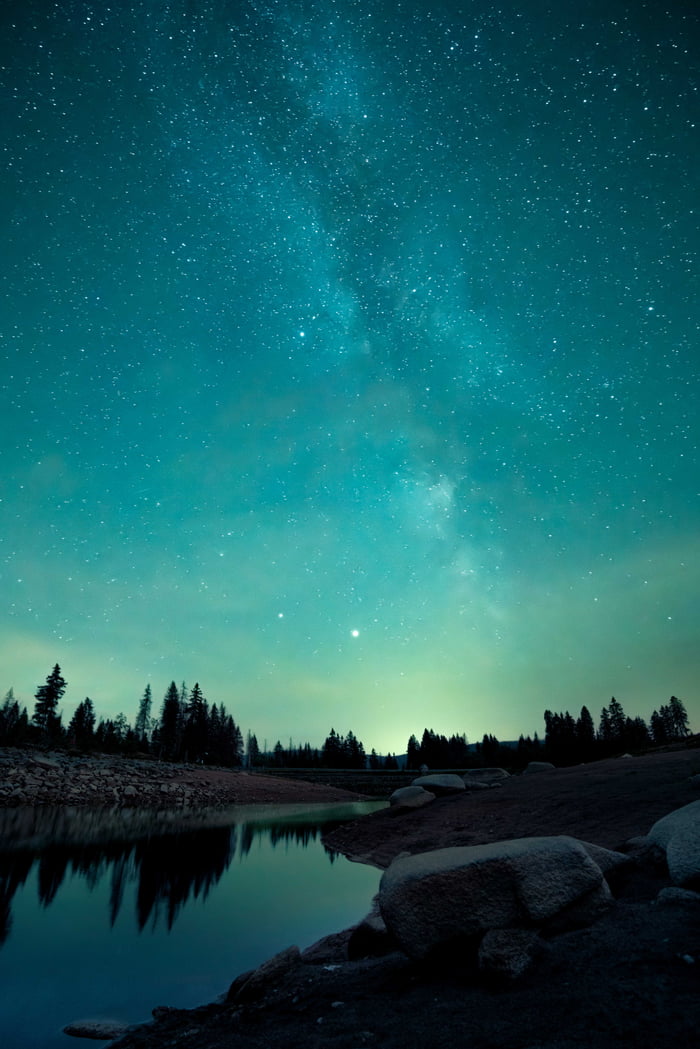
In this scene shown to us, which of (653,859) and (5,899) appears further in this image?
(5,899)

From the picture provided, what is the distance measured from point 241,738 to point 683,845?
17151 centimetres

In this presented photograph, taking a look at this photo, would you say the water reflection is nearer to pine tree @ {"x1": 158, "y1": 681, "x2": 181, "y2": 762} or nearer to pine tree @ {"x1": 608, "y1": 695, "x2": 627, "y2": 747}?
pine tree @ {"x1": 158, "y1": 681, "x2": 181, "y2": 762}

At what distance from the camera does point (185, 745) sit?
98.3 meters

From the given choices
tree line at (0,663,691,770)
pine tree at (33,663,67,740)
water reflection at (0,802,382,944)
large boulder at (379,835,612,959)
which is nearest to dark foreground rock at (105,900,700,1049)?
large boulder at (379,835,612,959)

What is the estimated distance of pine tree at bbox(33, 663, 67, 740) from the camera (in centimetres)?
8000

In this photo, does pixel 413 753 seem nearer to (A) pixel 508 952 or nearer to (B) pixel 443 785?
(B) pixel 443 785

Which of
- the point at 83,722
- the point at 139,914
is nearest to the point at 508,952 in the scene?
the point at 139,914

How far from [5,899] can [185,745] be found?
9439cm

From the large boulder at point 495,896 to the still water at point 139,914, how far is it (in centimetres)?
435

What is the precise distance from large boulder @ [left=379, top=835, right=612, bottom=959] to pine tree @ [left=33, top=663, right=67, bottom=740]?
89786 mm

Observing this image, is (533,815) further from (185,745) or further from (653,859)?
(185,745)

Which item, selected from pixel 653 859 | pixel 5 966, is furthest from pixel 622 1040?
pixel 5 966

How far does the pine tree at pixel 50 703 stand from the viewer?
80.0 m

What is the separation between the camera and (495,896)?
620cm
